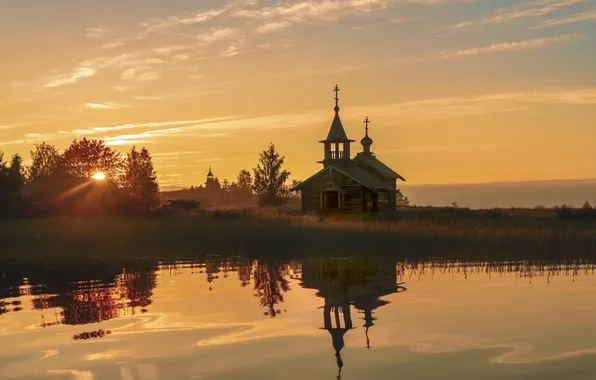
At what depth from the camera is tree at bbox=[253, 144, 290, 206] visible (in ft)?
300

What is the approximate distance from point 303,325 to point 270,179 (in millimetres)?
77307

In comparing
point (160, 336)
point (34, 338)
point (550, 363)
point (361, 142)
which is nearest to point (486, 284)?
point (550, 363)

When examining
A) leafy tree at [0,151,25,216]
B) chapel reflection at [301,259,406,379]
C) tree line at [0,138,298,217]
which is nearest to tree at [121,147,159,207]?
tree line at [0,138,298,217]

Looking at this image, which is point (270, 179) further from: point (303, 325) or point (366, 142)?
point (303, 325)

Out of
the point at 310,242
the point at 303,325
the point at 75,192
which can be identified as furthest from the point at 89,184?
the point at 303,325

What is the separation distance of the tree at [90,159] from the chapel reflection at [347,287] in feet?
222

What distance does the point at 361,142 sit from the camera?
67750 millimetres

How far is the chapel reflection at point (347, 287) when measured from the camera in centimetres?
1438

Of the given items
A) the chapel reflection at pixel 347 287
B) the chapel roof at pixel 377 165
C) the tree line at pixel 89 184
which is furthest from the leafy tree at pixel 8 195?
the chapel reflection at pixel 347 287

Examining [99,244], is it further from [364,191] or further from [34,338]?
[364,191]

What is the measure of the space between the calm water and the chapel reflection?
0.17 feet

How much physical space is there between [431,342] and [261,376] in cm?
387

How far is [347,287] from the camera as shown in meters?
20.0

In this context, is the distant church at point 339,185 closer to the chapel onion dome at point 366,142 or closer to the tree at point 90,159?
the chapel onion dome at point 366,142
